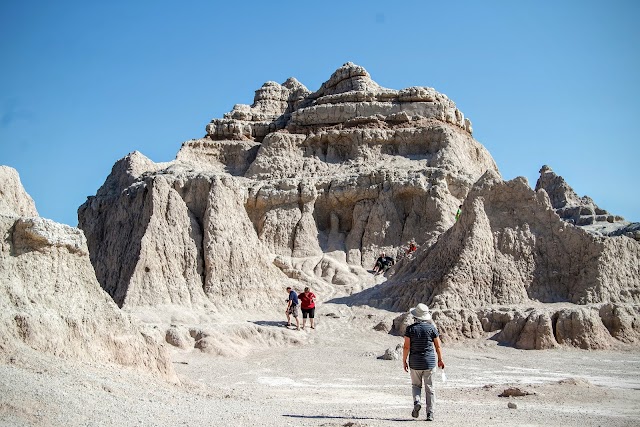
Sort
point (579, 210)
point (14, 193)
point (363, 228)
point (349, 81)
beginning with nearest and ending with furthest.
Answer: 1. point (14, 193)
2. point (363, 228)
3. point (349, 81)
4. point (579, 210)

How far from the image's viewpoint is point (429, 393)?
8.70 m

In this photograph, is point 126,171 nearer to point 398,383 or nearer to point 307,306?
point 307,306

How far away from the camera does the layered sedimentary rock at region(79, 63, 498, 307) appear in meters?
22.6

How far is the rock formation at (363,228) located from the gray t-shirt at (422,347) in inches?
355

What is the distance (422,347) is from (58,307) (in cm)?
428

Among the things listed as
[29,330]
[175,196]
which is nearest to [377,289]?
[175,196]

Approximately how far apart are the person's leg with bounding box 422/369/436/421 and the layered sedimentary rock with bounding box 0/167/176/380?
3211 mm

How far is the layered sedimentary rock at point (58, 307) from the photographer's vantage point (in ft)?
26.9

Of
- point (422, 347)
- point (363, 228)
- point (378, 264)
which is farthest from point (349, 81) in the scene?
point (422, 347)

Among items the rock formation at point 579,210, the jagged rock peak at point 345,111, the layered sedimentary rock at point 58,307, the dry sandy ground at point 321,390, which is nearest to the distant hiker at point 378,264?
the jagged rock peak at point 345,111

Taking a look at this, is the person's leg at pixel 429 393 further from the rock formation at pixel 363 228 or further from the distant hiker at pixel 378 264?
the distant hiker at pixel 378 264

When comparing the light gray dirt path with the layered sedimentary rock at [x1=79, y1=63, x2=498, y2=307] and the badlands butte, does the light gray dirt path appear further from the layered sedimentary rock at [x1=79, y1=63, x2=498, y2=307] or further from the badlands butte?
the layered sedimentary rock at [x1=79, y1=63, x2=498, y2=307]

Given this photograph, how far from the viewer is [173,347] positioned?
15828mm

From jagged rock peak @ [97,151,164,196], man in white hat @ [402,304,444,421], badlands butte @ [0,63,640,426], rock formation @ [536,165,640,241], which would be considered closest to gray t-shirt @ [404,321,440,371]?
man in white hat @ [402,304,444,421]
